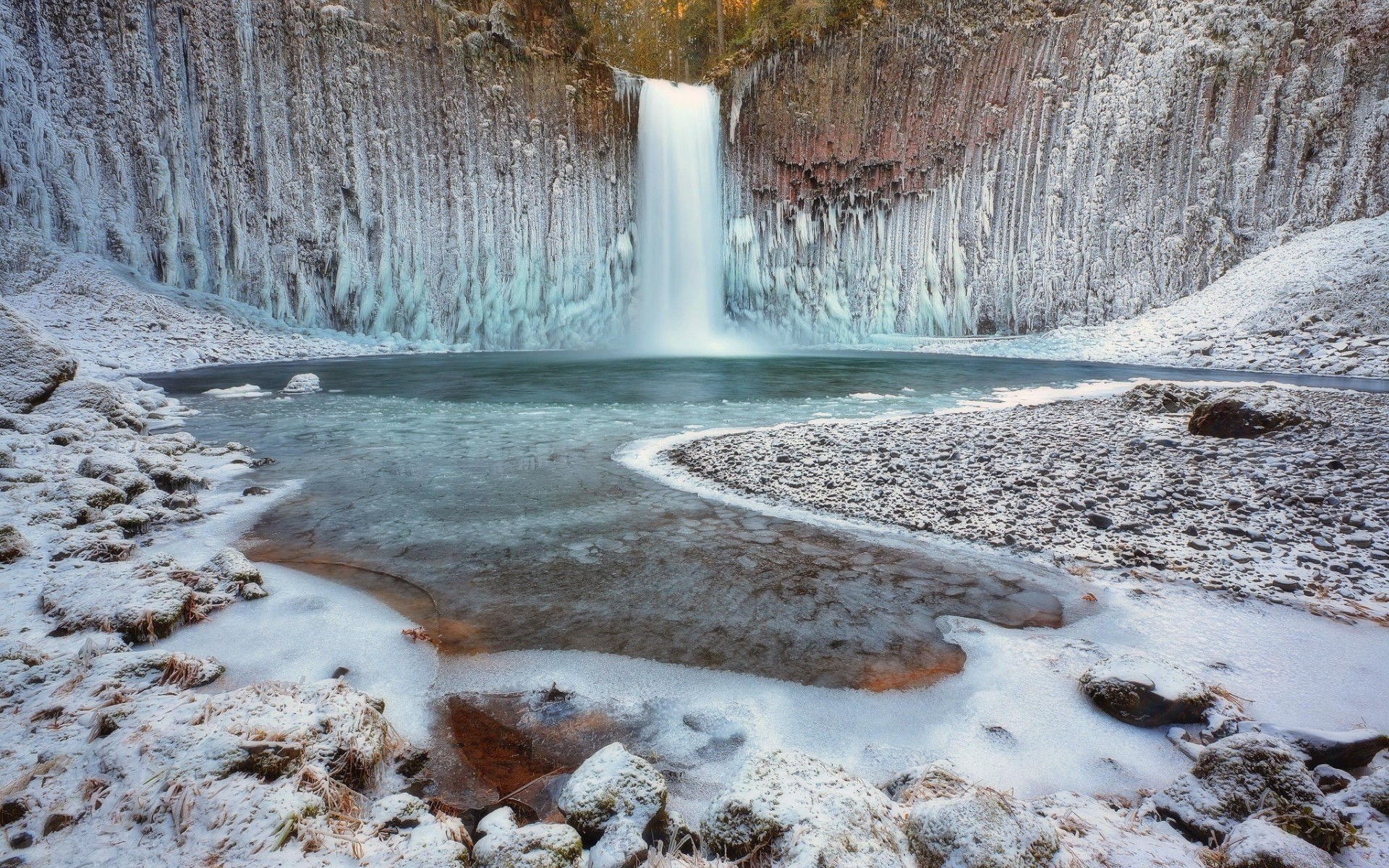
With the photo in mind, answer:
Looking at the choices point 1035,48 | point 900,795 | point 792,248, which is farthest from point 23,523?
point 1035,48

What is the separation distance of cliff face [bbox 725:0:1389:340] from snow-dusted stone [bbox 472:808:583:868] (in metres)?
23.2

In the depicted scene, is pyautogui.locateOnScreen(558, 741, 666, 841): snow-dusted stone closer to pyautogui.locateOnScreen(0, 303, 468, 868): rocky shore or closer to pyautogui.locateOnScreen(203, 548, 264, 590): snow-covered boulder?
pyautogui.locateOnScreen(0, 303, 468, 868): rocky shore

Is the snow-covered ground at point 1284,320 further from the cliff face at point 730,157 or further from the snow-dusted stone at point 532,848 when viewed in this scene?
the snow-dusted stone at point 532,848

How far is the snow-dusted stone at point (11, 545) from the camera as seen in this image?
10.5 feet

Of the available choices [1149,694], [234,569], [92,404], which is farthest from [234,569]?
[92,404]

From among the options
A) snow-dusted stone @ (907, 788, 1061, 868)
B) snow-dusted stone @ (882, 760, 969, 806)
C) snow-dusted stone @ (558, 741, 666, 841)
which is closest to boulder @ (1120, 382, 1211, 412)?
snow-dusted stone @ (882, 760, 969, 806)

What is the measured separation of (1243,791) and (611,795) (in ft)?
5.71

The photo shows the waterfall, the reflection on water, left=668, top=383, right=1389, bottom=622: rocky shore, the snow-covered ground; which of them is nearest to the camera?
the reflection on water

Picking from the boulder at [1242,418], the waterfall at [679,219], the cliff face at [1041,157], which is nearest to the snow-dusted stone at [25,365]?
the boulder at [1242,418]

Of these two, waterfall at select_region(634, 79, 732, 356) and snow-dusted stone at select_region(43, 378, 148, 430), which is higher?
waterfall at select_region(634, 79, 732, 356)

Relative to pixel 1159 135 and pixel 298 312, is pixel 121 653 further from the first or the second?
pixel 1159 135

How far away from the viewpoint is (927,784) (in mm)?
1860

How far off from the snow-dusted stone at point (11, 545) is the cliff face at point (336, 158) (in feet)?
66.1

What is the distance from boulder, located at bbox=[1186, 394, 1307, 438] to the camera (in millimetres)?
5836
